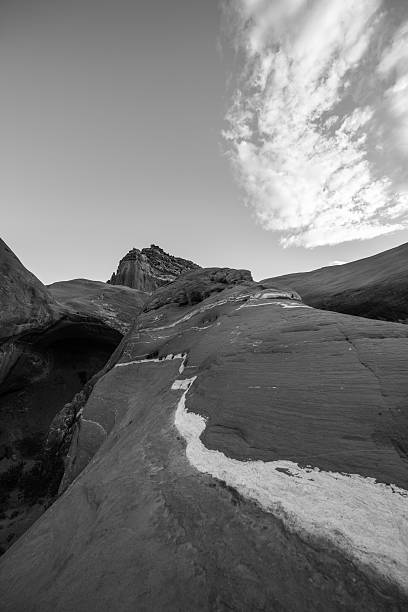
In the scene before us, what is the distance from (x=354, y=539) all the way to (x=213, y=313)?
9.61m

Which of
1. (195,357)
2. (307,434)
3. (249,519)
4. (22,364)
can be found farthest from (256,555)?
(22,364)

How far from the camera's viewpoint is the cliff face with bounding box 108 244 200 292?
56.1 metres

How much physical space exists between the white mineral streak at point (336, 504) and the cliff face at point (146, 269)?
46.7 meters

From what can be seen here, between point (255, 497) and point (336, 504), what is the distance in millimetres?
870

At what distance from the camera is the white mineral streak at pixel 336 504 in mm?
2305

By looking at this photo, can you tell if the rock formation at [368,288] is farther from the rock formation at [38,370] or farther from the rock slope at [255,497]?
the rock formation at [38,370]

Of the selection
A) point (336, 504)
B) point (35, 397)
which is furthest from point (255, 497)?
point (35, 397)

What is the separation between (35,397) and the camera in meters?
20.5

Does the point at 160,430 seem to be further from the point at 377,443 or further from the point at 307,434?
the point at 377,443

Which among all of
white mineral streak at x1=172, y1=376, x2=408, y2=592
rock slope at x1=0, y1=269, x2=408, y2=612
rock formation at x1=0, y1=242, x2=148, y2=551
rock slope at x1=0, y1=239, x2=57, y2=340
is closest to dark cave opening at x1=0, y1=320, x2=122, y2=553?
rock formation at x1=0, y1=242, x2=148, y2=551

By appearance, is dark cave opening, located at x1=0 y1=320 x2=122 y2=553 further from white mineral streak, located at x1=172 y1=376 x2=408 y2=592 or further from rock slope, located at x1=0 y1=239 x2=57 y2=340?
white mineral streak, located at x1=172 y1=376 x2=408 y2=592

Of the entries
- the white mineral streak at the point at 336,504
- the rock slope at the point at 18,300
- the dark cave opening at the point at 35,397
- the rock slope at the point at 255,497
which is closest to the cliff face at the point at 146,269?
the dark cave opening at the point at 35,397

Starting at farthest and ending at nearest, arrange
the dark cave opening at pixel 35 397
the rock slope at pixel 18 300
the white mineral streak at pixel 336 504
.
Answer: the rock slope at pixel 18 300 < the dark cave opening at pixel 35 397 < the white mineral streak at pixel 336 504

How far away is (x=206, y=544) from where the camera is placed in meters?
2.77
